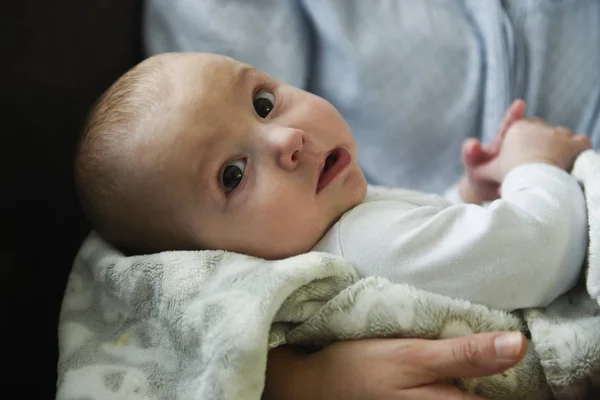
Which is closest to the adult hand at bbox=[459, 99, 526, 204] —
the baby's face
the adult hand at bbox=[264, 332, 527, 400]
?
the baby's face

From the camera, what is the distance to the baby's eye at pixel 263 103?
78cm

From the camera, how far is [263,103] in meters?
0.79

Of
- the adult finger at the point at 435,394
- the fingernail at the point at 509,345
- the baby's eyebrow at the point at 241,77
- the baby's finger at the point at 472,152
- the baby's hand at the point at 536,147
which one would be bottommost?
the adult finger at the point at 435,394

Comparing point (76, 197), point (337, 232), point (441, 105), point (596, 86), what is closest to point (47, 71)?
point (76, 197)

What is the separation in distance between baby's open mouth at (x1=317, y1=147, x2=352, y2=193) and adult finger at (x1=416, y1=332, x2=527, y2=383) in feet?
0.88

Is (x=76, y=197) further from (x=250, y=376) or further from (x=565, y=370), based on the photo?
(x=565, y=370)

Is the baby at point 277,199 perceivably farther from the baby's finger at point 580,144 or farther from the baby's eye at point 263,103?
the baby's finger at point 580,144

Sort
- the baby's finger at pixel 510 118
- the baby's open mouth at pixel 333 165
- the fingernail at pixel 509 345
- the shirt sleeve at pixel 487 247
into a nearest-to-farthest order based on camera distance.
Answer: the fingernail at pixel 509 345, the shirt sleeve at pixel 487 247, the baby's open mouth at pixel 333 165, the baby's finger at pixel 510 118

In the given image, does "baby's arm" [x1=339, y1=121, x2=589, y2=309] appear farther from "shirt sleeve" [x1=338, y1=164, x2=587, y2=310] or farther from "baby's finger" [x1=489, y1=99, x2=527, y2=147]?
"baby's finger" [x1=489, y1=99, x2=527, y2=147]

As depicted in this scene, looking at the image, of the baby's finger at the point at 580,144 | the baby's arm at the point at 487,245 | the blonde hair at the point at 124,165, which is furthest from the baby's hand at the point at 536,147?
the blonde hair at the point at 124,165

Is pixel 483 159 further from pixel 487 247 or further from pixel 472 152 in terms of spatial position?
pixel 487 247

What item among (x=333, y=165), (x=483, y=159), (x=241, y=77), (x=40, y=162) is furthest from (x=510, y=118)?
(x=40, y=162)

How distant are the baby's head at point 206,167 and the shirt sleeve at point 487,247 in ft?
0.28

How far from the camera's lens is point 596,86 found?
102cm
